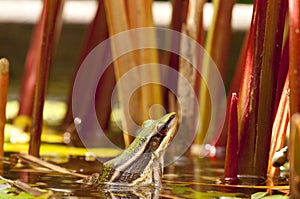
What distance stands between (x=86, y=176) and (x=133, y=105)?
41cm

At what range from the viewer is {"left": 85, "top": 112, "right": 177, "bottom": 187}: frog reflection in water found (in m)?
1.64

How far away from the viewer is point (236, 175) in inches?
65.1

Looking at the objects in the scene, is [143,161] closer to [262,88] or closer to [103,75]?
[262,88]

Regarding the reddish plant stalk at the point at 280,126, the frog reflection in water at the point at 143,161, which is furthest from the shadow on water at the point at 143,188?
the reddish plant stalk at the point at 280,126

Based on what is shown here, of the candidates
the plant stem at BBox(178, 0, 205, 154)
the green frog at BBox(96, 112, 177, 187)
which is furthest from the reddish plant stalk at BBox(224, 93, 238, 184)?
the plant stem at BBox(178, 0, 205, 154)

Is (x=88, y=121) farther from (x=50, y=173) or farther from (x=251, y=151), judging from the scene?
(x=251, y=151)

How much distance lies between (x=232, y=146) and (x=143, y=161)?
0.64ft

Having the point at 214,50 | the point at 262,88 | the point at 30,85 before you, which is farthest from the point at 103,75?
the point at 262,88

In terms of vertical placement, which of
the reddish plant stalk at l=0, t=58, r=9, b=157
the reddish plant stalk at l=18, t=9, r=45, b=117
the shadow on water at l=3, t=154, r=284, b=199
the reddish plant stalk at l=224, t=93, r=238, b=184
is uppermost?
the reddish plant stalk at l=18, t=9, r=45, b=117

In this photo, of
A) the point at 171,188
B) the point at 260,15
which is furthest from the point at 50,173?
the point at 260,15

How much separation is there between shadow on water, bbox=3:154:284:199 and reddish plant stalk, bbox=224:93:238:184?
0.02 metres

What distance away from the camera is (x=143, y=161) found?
1660 millimetres

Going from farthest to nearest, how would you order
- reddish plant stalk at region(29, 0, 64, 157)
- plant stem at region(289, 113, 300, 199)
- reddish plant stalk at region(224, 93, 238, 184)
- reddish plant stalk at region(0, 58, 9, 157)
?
reddish plant stalk at region(29, 0, 64, 157) → reddish plant stalk at region(0, 58, 9, 157) → reddish plant stalk at region(224, 93, 238, 184) → plant stem at region(289, 113, 300, 199)

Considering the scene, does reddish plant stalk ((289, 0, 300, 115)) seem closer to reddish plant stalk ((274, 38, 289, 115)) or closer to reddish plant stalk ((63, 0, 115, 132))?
reddish plant stalk ((274, 38, 289, 115))
